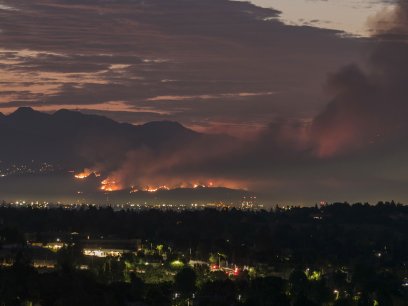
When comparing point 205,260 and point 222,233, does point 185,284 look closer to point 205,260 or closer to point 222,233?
point 205,260

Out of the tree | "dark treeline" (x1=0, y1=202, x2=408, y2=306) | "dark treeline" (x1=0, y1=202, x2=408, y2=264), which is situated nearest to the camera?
"dark treeline" (x1=0, y1=202, x2=408, y2=306)

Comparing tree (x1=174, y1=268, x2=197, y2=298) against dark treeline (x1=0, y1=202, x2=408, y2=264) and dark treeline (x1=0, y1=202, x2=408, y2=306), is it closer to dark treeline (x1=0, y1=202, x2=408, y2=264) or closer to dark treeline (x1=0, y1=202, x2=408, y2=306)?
dark treeline (x1=0, y1=202, x2=408, y2=306)

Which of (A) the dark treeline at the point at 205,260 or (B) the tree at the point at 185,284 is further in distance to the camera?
(B) the tree at the point at 185,284

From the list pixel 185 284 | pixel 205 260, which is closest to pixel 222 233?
pixel 205 260

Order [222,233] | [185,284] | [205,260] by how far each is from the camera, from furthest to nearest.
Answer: [222,233] < [205,260] < [185,284]

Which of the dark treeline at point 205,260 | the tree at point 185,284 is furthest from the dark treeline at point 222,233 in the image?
the tree at point 185,284

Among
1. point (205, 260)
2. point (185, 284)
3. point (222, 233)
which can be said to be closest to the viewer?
point (185, 284)

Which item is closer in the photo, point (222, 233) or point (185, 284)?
point (185, 284)

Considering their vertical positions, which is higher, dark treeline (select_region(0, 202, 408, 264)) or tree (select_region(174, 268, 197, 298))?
tree (select_region(174, 268, 197, 298))

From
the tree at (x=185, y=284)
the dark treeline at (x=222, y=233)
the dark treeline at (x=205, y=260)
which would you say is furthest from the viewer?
the dark treeline at (x=222, y=233)

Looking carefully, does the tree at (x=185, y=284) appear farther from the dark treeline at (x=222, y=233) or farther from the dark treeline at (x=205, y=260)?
the dark treeline at (x=222, y=233)

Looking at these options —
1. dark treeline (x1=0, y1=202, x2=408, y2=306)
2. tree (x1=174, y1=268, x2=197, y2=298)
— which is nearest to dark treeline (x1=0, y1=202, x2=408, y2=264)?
dark treeline (x1=0, y1=202, x2=408, y2=306)
